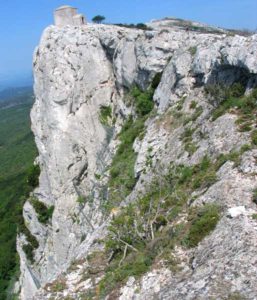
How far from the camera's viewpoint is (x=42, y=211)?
42406mm

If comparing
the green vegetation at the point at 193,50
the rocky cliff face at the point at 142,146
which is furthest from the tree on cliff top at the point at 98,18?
the green vegetation at the point at 193,50

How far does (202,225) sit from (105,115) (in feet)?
85.1

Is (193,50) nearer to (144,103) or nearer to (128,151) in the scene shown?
(144,103)

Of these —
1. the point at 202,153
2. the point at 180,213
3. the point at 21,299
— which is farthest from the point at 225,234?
the point at 21,299

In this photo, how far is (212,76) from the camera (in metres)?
25.4

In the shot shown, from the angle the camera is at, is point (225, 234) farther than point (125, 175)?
Result: No

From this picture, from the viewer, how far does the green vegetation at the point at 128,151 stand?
2591 centimetres

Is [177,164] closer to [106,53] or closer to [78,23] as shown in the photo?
[106,53]

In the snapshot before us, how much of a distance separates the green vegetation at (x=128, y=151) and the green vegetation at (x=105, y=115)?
3.29 meters

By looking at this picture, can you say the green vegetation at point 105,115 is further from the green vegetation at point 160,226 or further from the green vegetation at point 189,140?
the green vegetation at point 160,226

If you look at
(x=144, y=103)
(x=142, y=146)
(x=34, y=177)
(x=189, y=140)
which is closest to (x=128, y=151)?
(x=142, y=146)

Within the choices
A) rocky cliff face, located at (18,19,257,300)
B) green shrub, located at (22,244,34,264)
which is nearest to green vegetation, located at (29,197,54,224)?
rocky cliff face, located at (18,19,257,300)

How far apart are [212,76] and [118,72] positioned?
12.9m

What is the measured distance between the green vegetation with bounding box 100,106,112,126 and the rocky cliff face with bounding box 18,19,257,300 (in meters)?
0.09
